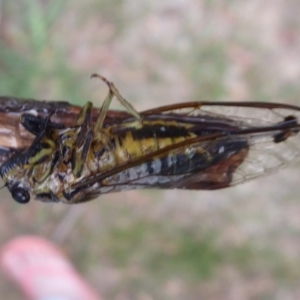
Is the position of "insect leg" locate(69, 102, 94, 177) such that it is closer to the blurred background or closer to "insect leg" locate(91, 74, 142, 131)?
→ "insect leg" locate(91, 74, 142, 131)

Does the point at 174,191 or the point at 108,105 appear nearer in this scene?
the point at 108,105

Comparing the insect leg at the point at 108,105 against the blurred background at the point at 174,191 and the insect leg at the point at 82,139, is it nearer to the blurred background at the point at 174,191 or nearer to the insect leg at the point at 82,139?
the insect leg at the point at 82,139

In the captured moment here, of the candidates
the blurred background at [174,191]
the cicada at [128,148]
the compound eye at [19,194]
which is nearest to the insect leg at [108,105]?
the cicada at [128,148]

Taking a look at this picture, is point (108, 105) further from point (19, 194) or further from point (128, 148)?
point (19, 194)

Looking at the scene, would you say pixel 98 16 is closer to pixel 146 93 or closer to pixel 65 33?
pixel 65 33

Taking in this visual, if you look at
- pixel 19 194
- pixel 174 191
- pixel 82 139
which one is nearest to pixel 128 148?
pixel 82 139

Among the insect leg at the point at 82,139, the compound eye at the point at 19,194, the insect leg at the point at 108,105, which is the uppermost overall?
the insect leg at the point at 108,105
